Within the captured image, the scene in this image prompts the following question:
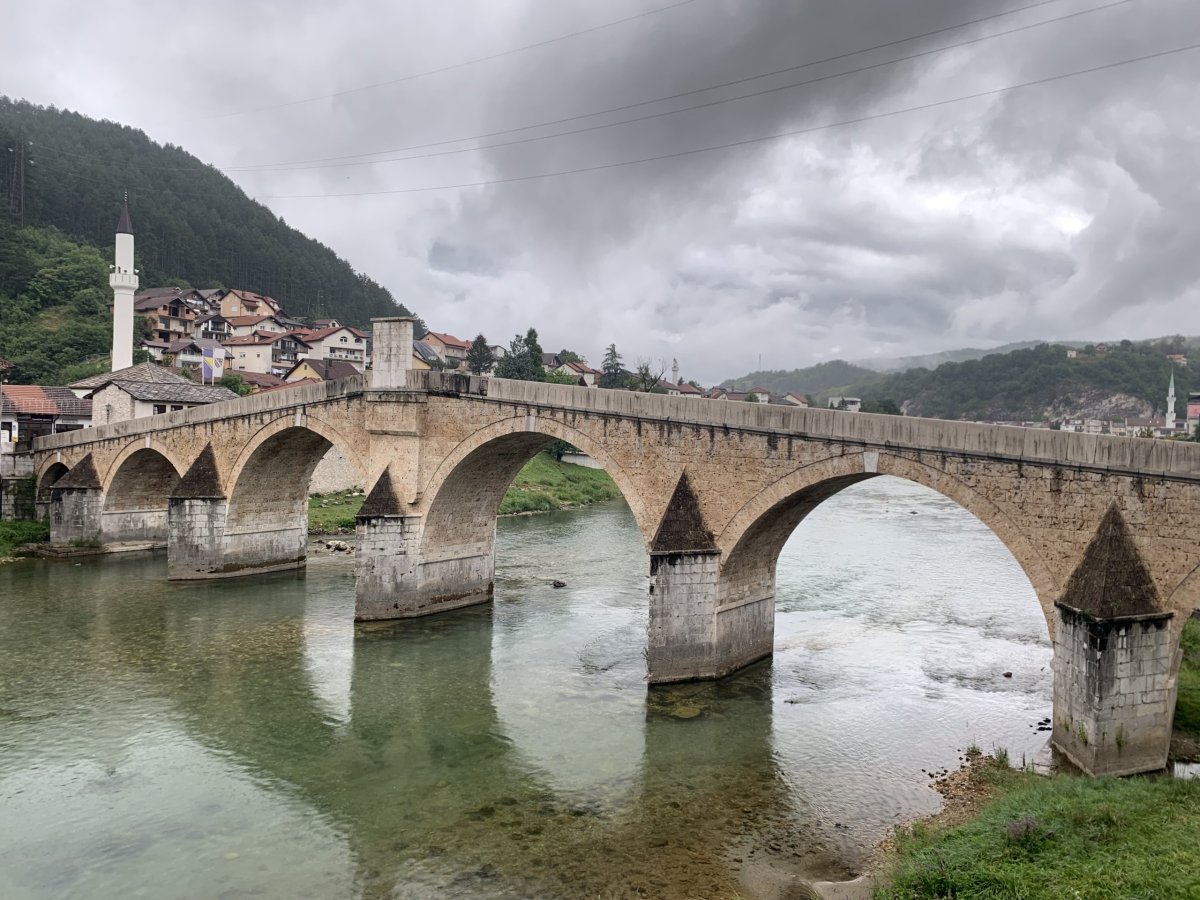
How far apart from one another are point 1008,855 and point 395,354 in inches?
584

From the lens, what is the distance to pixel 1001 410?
214 feet

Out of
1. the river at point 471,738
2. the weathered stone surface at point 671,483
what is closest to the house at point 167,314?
the weathered stone surface at point 671,483

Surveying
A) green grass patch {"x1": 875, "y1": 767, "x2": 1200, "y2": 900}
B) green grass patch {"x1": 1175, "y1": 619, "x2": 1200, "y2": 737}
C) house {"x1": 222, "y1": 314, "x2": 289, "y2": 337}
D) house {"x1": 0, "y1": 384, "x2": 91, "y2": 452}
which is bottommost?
green grass patch {"x1": 875, "y1": 767, "x2": 1200, "y2": 900}

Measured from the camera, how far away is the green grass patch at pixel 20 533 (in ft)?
81.2

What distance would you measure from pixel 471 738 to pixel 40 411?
28048 millimetres

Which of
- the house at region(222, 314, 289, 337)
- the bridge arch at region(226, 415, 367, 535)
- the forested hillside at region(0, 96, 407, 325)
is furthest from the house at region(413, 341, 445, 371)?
the bridge arch at region(226, 415, 367, 535)

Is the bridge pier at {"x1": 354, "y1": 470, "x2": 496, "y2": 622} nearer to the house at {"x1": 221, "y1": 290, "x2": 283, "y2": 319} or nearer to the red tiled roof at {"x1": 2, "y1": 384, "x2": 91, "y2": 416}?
the red tiled roof at {"x1": 2, "y1": 384, "x2": 91, "y2": 416}

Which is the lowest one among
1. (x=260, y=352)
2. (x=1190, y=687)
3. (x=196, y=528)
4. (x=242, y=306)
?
(x=1190, y=687)

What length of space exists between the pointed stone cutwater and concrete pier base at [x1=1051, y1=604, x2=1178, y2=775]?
0.04ft

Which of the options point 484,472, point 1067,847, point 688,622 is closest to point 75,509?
point 484,472

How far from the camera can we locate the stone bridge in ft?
30.9

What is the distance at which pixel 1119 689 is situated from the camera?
30.4 feet

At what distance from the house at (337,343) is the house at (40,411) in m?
29.8

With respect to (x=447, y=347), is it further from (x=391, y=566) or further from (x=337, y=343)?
(x=391, y=566)
